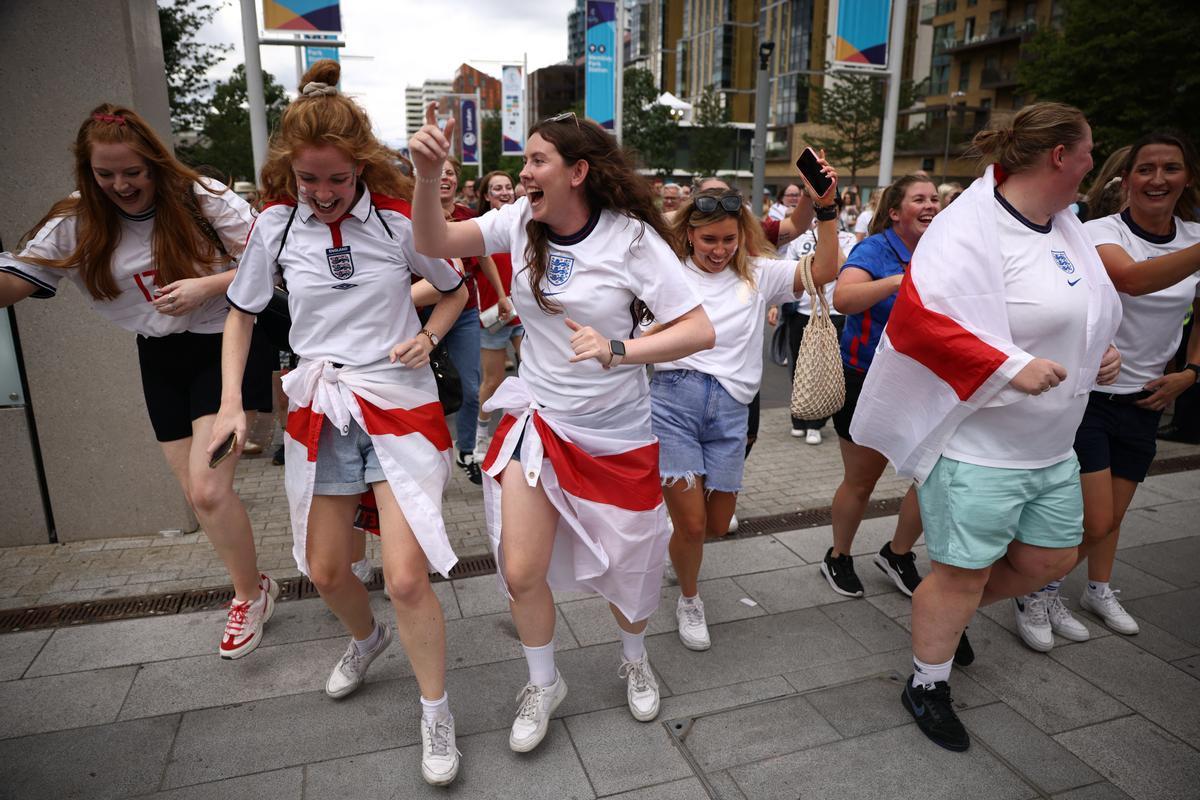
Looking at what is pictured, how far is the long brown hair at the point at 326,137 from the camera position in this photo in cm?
248

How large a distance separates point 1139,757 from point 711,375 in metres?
1.97

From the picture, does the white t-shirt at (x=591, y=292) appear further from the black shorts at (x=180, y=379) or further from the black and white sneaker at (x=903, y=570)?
the black and white sneaker at (x=903, y=570)

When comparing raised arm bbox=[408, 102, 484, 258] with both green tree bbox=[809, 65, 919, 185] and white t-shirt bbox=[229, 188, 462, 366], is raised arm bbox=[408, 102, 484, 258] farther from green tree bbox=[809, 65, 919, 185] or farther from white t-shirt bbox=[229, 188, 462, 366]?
green tree bbox=[809, 65, 919, 185]

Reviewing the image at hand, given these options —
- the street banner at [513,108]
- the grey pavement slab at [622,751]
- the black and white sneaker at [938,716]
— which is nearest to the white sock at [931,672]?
the black and white sneaker at [938,716]

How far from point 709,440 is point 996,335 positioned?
1.24 m

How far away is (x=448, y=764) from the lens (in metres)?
2.53

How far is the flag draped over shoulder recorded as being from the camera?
98.4 inches

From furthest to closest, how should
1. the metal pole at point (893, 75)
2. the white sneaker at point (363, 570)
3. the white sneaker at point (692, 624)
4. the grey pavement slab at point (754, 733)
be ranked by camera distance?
the metal pole at point (893, 75), the white sneaker at point (363, 570), the white sneaker at point (692, 624), the grey pavement slab at point (754, 733)

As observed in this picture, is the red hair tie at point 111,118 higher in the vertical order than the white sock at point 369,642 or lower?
higher

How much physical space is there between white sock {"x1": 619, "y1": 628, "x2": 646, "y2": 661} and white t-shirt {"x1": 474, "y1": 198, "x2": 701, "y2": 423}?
2.86 ft

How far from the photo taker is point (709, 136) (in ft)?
143

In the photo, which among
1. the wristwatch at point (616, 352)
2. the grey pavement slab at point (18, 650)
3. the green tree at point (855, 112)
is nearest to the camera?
the wristwatch at point (616, 352)

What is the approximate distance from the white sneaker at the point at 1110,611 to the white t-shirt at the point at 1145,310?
98 centimetres

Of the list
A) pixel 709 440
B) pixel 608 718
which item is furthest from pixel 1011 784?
pixel 709 440
